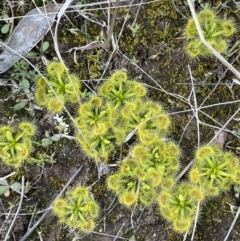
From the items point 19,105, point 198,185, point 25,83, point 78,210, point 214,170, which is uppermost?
point 25,83

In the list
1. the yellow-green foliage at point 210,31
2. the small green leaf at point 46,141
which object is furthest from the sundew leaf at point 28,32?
the yellow-green foliage at point 210,31

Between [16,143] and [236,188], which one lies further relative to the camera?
[236,188]

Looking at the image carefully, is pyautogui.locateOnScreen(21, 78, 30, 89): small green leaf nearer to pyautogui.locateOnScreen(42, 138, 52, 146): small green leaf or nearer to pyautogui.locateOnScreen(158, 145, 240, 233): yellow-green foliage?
pyautogui.locateOnScreen(42, 138, 52, 146): small green leaf

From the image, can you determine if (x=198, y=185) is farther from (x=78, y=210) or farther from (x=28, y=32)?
(x=28, y=32)

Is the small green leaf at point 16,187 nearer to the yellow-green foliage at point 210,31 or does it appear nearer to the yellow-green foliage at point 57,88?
the yellow-green foliage at point 57,88

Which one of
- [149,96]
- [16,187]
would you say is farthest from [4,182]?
[149,96]

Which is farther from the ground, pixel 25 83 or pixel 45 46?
pixel 45 46
